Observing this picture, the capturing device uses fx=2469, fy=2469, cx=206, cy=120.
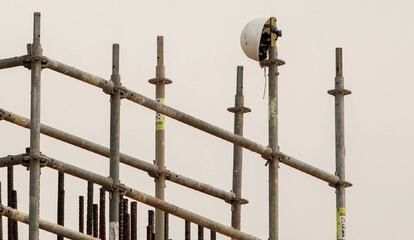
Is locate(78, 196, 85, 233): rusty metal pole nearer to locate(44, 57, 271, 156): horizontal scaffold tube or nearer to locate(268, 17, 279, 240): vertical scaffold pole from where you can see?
locate(44, 57, 271, 156): horizontal scaffold tube

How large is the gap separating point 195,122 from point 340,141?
3527 millimetres

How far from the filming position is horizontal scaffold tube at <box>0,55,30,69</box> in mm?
39344

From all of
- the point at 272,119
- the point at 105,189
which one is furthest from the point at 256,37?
the point at 105,189

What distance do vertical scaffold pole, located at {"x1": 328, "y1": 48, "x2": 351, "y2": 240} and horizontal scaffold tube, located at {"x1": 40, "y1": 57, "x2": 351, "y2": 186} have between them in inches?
9.8

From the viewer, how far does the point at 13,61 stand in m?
39.5

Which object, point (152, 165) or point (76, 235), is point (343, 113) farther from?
point (76, 235)

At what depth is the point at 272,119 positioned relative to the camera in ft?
145

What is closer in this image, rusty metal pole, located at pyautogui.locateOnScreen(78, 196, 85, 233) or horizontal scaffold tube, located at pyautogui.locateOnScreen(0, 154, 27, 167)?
horizontal scaffold tube, located at pyautogui.locateOnScreen(0, 154, 27, 167)

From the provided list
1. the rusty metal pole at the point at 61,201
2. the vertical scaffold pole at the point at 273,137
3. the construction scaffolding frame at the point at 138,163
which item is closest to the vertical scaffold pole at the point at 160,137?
the construction scaffolding frame at the point at 138,163

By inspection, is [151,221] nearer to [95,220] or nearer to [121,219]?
[121,219]

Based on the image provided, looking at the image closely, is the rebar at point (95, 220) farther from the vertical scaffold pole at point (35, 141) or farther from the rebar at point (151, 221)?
the vertical scaffold pole at point (35, 141)

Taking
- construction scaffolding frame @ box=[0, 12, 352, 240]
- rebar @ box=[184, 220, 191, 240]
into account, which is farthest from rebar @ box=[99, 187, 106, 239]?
rebar @ box=[184, 220, 191, 240]

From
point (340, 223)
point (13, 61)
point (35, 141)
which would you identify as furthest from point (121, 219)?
point (340, 223)

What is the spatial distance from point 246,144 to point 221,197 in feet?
5.72
